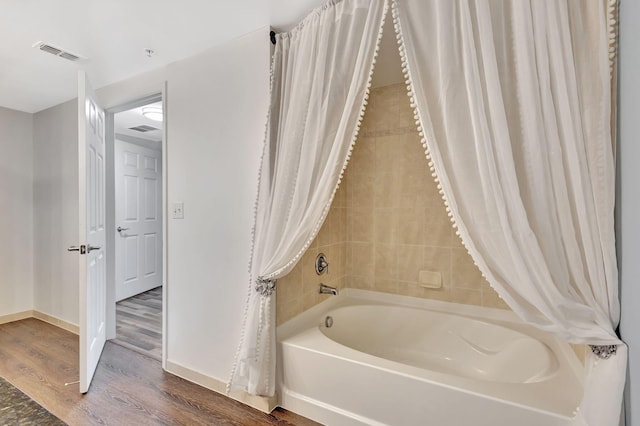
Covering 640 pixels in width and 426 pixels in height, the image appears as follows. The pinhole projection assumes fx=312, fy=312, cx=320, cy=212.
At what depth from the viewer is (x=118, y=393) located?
2.01 metres

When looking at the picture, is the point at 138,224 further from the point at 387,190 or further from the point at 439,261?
the point at 439,261

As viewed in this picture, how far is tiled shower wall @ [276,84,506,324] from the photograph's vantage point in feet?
7.36

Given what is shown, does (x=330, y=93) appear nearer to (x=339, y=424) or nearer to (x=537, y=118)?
(x=537, y=118)

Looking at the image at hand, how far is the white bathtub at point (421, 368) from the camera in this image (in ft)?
4.27

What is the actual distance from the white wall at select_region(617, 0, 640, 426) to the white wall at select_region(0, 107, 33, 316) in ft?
15.6

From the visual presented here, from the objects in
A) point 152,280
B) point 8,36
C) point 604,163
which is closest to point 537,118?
point 604,163

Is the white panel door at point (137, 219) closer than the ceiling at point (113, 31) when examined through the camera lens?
No

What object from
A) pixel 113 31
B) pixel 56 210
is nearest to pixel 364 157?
pixel 113 31

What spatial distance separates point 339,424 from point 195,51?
2.44m

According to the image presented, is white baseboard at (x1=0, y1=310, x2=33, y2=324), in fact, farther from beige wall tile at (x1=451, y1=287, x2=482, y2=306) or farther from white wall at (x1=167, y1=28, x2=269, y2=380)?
beige wall tile at (x1=451, y1=287, x2=482, y2=306)

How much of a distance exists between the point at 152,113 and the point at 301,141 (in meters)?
2.32

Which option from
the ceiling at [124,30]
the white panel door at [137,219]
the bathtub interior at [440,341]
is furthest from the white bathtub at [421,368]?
the white panel door at [137,219]

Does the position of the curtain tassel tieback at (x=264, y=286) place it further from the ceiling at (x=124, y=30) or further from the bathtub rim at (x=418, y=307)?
the ceiling at (x=124, y=30)

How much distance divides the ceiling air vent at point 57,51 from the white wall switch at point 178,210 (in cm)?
124
